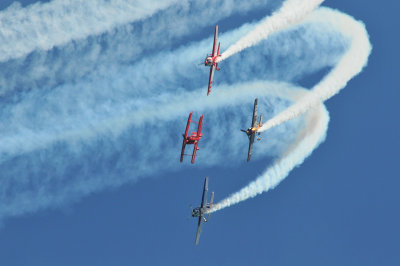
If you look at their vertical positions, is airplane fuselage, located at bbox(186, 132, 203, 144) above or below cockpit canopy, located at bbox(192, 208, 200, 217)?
above

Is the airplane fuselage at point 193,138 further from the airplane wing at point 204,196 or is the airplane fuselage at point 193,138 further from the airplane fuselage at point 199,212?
the airplane fuselage at point 199,212

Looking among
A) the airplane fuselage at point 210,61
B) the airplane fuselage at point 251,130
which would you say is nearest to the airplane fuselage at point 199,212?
the airplane fuselage at point 251,130

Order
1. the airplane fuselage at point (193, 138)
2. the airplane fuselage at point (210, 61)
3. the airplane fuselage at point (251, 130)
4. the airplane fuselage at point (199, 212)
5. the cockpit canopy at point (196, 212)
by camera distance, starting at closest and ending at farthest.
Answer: the airplane fuselage at point (210, 61) < the airplane fuselage at point (251, 130) < the airplane fuselage at point (193, 138) < the airplane fuselage at point (199, 212) < the cockpit canopy at point (196, 212)

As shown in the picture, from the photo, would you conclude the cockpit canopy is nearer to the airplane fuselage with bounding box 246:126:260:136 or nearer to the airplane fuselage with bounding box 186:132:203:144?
the airplane fuselage with bounding box 186:132:203:144

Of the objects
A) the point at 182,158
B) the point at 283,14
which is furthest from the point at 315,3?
the point at 182,158

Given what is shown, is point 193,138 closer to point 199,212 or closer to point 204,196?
point 204,196

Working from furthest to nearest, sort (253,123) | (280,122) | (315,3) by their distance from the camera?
(253,123) < (280,122) < (315,3)

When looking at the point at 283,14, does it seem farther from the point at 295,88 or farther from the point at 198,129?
the point at 198,129

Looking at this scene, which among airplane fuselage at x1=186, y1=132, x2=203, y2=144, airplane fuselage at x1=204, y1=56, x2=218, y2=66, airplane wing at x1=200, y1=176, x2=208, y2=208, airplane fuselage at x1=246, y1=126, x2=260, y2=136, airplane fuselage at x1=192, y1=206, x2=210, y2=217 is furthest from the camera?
airplane fuselage at x1=192, y1=206, x2=210, y2=217

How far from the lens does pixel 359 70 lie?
206ft

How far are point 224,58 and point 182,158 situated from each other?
31.7 ft

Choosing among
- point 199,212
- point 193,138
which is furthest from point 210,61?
point 199,212

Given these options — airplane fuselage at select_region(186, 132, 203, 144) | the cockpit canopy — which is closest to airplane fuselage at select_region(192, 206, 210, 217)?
the cockpit canopy

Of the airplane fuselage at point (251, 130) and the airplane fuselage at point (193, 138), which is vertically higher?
the airplane fuselage at point (193, 138)
